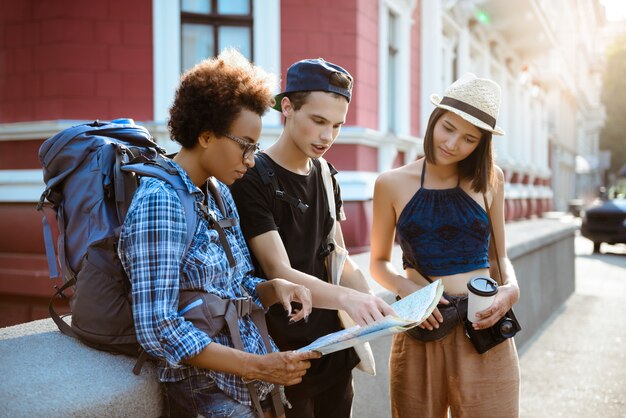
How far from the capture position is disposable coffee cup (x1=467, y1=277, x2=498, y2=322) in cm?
245

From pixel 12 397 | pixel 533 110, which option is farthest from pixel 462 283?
pixel 533 110

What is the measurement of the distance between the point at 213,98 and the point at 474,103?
3.93 feet

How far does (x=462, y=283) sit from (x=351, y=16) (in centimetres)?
589

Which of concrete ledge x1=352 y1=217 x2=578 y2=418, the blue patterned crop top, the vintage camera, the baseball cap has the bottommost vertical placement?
concrete ledge x1=352 y1=217 x2=578 y2=418

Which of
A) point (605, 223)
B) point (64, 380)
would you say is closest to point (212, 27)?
point (64, 380)

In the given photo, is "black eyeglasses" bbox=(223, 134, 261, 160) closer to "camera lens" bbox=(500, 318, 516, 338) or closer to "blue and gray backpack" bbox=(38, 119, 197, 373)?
"blue and gray backpack" bbox=(38, 119, 197, 373)

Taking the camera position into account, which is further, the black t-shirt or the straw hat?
the straw hat

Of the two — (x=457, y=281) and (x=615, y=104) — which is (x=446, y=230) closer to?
(x=457, y=281)

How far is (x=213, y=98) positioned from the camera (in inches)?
72.1

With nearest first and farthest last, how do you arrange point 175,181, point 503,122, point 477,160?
point 175,181 < point 477,160 < point 503,122

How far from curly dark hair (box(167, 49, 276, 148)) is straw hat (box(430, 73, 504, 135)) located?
3.24ft

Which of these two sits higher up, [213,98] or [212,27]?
[212,27]

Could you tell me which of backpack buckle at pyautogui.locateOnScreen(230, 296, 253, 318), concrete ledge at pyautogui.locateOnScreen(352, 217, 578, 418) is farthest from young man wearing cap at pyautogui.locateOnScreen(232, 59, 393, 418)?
concrete ledge at pyautogui.locateOnScreen(352, 217, 578, 418)

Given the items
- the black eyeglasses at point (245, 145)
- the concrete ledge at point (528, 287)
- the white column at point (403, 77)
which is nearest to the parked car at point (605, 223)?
the concrete ledge at point (528, 287)
